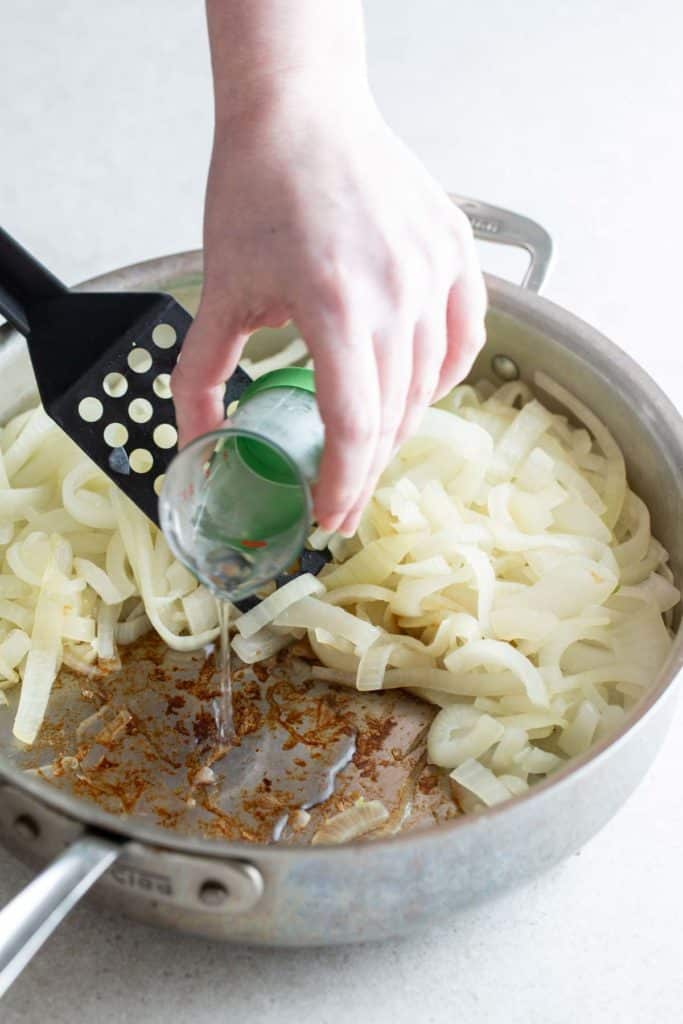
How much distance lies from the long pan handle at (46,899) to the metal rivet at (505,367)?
83 cm

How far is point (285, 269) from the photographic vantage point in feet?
3.09

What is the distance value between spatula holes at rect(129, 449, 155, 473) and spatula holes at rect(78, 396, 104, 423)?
5 cm

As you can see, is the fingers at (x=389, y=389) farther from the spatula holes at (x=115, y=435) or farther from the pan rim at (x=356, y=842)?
the spatula holes at (x=115, y=435)

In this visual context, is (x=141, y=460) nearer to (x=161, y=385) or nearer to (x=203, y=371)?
(x=161, y=385)

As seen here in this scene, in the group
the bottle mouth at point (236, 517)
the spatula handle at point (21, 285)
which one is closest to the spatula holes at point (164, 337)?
the spatula handle at point (21, 285)

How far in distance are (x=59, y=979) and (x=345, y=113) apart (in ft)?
2.55

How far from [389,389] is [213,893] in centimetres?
41

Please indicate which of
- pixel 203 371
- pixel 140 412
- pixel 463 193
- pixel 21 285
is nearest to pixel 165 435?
pixel 140 412

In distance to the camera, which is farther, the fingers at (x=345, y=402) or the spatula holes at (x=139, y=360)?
the spatula holes at (x=139, y=360)

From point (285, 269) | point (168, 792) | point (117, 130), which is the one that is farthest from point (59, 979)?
point (117, 130)

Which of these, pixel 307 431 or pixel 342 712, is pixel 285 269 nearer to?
pixel 307 431

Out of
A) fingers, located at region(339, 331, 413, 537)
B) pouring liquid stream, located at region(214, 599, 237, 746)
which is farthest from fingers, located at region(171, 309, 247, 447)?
pouring liquid stream, located at region(214, 599, 237, 746)

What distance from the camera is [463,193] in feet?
6.63

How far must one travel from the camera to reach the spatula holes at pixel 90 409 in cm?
131
